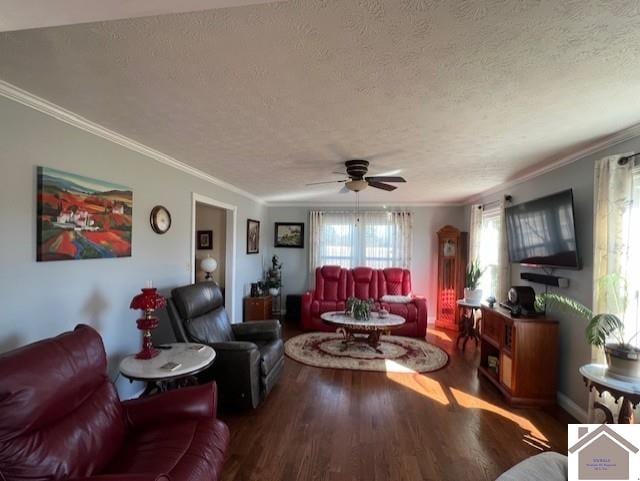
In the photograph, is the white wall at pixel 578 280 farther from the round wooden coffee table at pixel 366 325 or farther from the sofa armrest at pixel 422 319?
the sofa armrest at pixel 422 319

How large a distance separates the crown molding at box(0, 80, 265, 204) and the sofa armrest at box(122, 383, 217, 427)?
1927 millimetres

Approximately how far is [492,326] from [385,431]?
182cm

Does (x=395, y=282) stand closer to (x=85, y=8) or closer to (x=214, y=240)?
(x=214, y=240)

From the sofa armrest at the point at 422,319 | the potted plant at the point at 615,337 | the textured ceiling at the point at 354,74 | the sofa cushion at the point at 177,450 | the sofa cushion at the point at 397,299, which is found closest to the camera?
the textured ceiling at the point at 354,74

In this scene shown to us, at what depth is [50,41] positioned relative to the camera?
132 centimetres

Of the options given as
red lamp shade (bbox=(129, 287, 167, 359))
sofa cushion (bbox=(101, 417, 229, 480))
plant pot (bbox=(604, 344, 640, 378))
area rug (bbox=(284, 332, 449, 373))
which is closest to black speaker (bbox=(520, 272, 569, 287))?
plant pot (bbox=(604, 344, 640, 378))

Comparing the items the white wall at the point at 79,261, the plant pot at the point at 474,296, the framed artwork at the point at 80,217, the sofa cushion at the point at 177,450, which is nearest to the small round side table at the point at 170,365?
the sofa cushion at the point at 177,450

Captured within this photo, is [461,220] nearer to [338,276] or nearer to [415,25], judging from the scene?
[338,276]

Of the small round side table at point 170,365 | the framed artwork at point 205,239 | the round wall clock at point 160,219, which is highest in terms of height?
the round wall clock at point 160,219

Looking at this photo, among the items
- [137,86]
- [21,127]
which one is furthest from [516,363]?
[21,127]

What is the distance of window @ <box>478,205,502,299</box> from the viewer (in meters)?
4.75

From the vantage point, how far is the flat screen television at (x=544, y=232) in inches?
108

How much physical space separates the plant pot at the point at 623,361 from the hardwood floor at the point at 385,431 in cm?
78

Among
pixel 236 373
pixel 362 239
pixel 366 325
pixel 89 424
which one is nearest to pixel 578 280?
pixel 366 325
